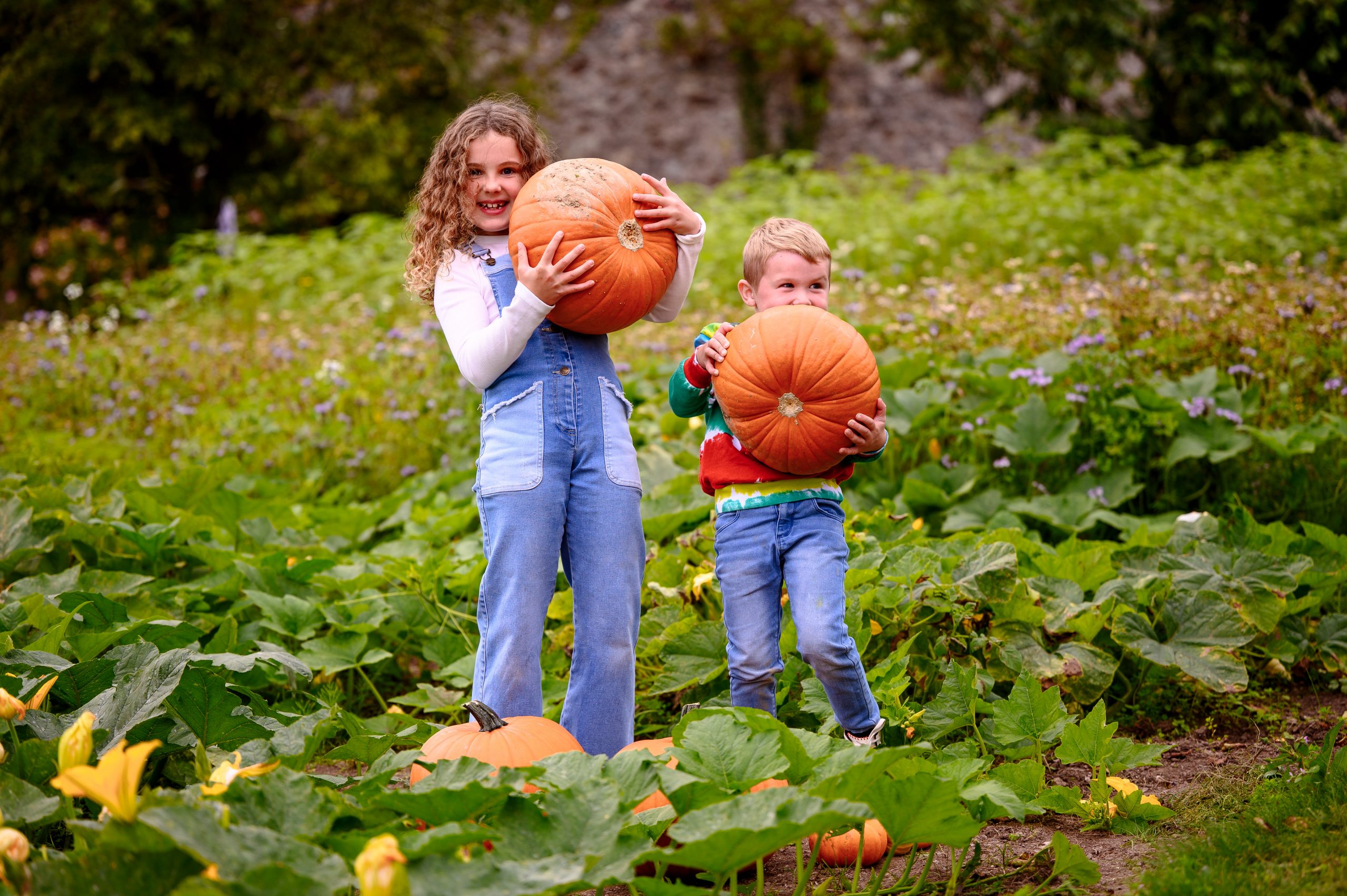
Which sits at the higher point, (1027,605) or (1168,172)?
(1168,172)

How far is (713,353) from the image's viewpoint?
251 cm

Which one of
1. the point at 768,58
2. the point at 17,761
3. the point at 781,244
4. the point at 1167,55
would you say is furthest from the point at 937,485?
the point at 768,58

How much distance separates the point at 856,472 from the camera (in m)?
4.51

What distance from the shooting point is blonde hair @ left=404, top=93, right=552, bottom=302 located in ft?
8.62

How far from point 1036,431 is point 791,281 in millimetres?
2148

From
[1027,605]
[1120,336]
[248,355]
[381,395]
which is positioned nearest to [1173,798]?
[1027,605]

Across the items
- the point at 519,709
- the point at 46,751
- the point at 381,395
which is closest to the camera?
the point at 46,751

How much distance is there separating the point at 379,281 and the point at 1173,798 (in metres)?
8.83

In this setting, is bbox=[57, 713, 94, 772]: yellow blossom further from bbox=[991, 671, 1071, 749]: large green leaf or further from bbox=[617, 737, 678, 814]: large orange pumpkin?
bbox=[991, 671, 1071, 749]: large green leaf

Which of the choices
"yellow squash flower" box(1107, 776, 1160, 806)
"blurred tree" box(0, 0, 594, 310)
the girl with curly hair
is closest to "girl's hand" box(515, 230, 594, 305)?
the girl with curly hair

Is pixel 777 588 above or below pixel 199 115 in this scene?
below

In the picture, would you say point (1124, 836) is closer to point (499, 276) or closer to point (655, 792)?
point (655, 792)

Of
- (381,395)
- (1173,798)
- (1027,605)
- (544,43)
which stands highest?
(544,43)

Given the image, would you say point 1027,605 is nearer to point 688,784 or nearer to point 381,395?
point 688,784
